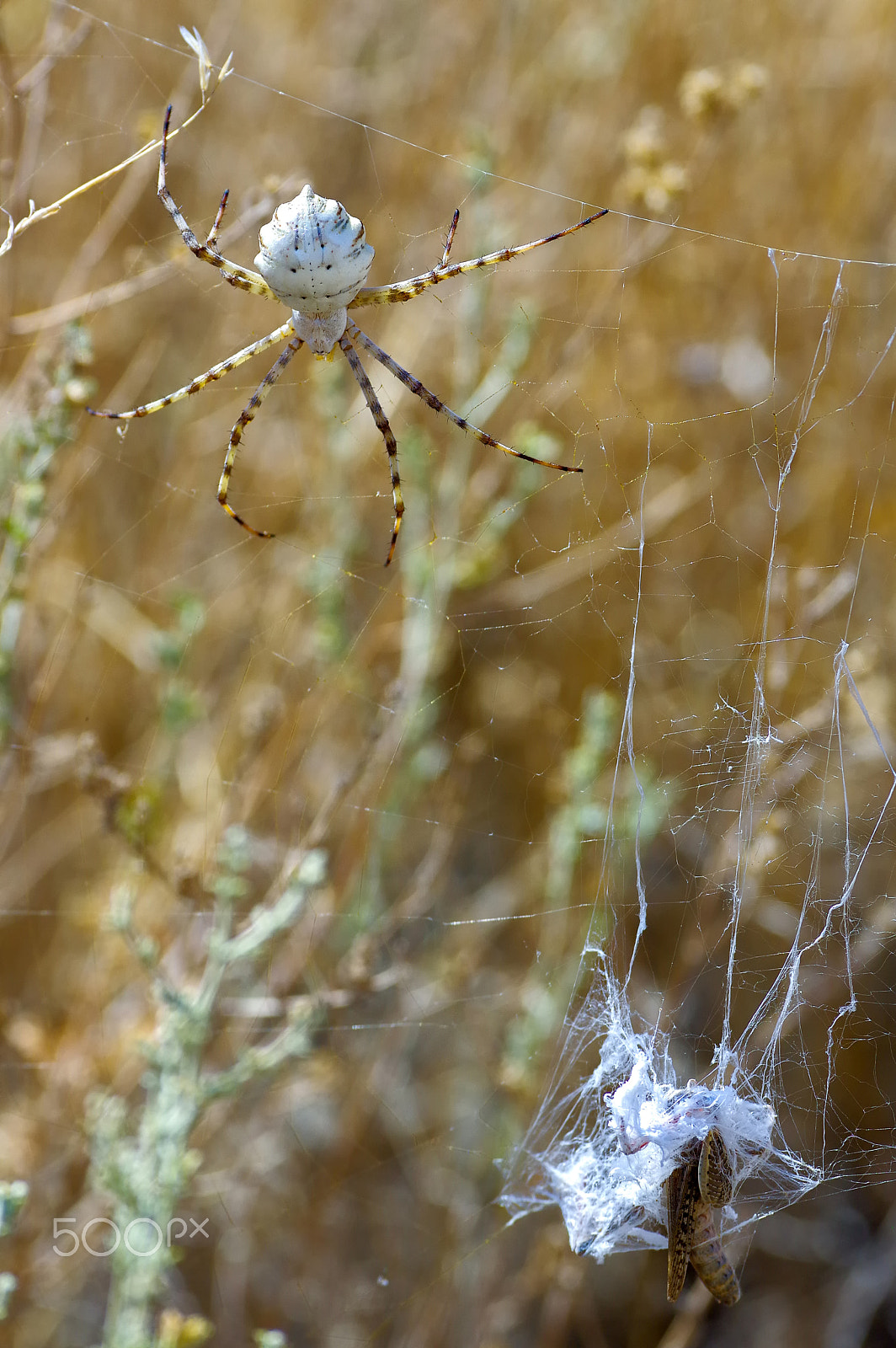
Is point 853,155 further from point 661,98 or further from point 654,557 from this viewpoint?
point 654,557

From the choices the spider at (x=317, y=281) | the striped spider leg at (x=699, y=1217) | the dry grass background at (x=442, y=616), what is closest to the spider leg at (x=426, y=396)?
the spider at (x=317, y=281)

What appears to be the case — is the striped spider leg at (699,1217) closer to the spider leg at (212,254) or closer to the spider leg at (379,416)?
the spider leg at (379,416)

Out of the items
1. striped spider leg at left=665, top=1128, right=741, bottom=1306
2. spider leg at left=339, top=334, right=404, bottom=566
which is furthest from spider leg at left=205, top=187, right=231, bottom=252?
striped spider leg at left=665, top=1128, right=741, bottom=1306

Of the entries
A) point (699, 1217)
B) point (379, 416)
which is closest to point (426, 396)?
point (379, 416)

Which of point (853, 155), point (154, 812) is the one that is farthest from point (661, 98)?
point (154, 812)

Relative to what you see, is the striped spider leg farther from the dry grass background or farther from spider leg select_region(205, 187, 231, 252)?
spider leg select_region(205, 187, 231, 252)

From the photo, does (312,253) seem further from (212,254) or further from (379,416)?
(379,416)
